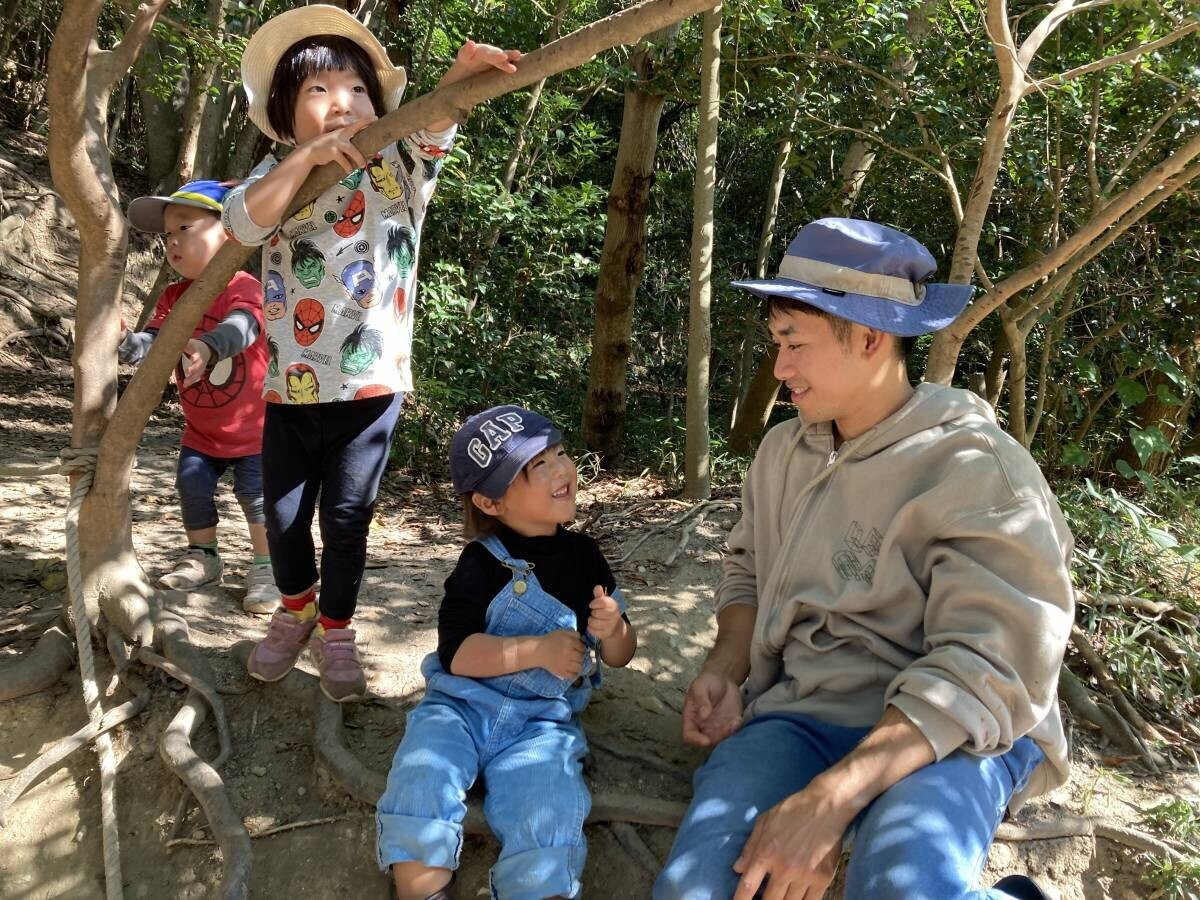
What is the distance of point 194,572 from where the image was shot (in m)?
3.40

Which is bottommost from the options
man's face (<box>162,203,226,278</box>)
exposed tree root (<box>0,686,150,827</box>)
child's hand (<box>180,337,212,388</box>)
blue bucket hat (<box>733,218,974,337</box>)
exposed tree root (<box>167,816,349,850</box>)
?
exposed tree root (<box>167,816,349,850</box>)

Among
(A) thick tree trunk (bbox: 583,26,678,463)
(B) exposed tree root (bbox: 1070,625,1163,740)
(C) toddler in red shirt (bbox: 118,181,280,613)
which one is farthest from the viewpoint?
(A) thick tree trunk (bbox: 583,26,678,463)

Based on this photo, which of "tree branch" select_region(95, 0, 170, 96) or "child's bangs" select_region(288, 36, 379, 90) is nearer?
"child's bangs" select_region(288, 36, 379, 90)

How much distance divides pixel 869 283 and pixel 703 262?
3.22 m

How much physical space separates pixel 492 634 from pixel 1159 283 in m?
4.91

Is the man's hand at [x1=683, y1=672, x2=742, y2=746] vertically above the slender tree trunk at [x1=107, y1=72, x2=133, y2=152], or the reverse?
the slender tree trunk at [x1=107, y1=72, x2=133, y2=152]

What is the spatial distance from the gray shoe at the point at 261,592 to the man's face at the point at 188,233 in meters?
1.11

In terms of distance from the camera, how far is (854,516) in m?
1.98

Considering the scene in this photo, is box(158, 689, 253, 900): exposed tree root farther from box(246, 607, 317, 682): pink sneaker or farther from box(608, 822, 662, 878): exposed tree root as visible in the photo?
box(608, 822, 662, 878): exposed tree root

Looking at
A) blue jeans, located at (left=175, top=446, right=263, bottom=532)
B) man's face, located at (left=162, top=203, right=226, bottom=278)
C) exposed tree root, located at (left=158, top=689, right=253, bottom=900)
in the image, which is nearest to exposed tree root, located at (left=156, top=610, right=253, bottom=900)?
exposed tree root, located at (left=158, top=689, right=253, bottom=900)

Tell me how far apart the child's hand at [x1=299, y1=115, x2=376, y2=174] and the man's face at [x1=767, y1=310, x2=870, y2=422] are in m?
1.06

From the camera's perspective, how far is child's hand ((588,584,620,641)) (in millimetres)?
2102

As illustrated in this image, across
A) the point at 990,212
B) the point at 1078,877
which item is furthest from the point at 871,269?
the point at 990,212

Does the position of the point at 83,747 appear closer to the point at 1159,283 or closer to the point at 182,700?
the point at 182,700
